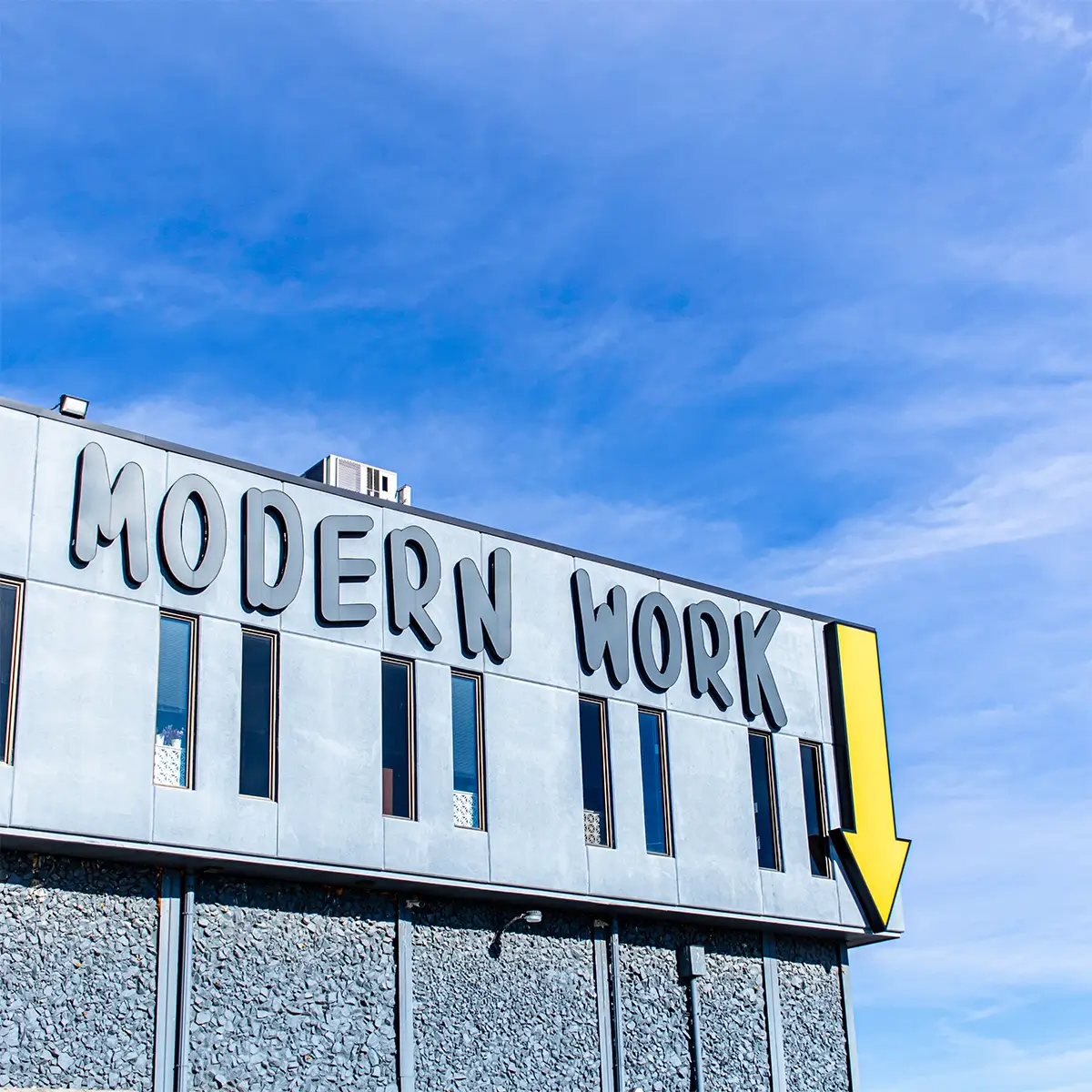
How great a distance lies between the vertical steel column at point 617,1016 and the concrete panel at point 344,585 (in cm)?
547

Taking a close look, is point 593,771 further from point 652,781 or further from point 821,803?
point 821,803

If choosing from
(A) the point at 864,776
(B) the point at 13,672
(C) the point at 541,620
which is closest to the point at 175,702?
(B) the point at 13,672

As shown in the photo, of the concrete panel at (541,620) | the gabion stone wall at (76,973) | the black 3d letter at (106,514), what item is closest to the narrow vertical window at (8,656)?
the black 3d letter at (106,514)

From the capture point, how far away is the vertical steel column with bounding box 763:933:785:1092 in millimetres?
23750

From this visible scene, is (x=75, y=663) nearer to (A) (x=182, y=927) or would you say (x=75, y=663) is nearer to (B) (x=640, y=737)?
(A) (x=182, y=927)

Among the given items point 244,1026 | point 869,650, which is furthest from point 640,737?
point 244,1026

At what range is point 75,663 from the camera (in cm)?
1819

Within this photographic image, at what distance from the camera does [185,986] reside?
718 inches

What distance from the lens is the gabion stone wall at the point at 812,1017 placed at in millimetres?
Answer: 24141

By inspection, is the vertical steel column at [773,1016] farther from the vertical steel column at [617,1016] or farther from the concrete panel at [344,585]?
the concrete panel at [344,585]

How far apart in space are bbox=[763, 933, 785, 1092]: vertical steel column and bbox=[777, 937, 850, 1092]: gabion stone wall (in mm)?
105

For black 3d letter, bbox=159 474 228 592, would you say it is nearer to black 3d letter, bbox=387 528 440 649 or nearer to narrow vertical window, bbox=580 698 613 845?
black 3d letter, bbox=387 528 440 649

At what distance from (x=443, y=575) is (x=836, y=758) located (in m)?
7.61

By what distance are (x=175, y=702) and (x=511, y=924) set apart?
18.6 feet
